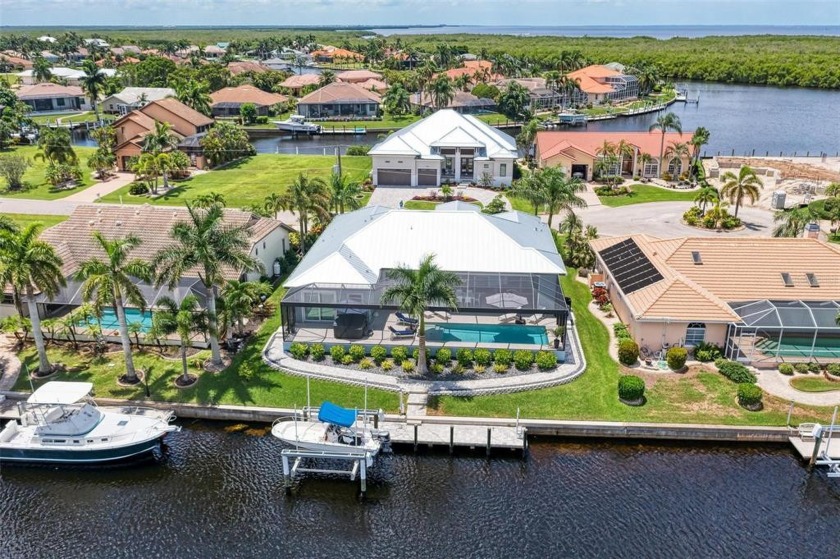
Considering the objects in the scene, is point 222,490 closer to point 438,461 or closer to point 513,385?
point 438,461

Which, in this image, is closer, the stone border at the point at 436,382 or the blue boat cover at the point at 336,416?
the blue boat cover at the point at 336,416

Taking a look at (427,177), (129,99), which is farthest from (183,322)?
(129,99)

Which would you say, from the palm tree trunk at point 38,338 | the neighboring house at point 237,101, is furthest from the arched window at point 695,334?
the neighboring house at point 237,101

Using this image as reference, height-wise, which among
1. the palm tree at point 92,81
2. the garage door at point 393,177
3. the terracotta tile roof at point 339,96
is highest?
the palm tree at point 92,81

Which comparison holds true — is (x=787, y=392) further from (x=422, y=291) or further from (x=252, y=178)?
Result: (x=252, y=178)

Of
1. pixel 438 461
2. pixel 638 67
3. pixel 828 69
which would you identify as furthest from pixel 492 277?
pixel 828 69

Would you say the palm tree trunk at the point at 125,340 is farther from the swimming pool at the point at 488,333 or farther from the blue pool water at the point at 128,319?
the swimming pool at the point at 488,333
